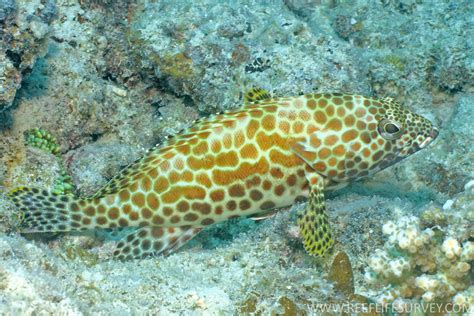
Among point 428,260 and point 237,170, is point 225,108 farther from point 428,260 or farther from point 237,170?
point 428,260

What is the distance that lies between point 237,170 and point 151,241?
1.32 metres

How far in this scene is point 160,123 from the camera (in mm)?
7781

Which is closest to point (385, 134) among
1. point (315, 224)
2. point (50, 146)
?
point (315, 224)

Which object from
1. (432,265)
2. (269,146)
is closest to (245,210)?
(269,146)

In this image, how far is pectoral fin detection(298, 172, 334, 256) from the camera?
477 cm

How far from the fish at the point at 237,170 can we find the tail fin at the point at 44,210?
10 mm

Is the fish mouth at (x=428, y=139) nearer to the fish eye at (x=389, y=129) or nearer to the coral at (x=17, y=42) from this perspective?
the fish eye at (x=389, y=129)

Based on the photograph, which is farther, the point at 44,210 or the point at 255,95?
the point at 255,95

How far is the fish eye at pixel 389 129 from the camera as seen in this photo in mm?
5359

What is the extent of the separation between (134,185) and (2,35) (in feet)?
7.45

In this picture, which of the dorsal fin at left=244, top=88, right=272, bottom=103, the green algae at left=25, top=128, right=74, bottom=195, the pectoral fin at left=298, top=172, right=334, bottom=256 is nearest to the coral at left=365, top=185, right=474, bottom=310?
the pectoral fin at left=298, top=172, right=334, bottom=256

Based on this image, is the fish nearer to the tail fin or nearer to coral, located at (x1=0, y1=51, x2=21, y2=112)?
the tail fin

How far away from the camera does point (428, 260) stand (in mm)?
4281

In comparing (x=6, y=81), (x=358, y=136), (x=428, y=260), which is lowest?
(x=428, y=260)
